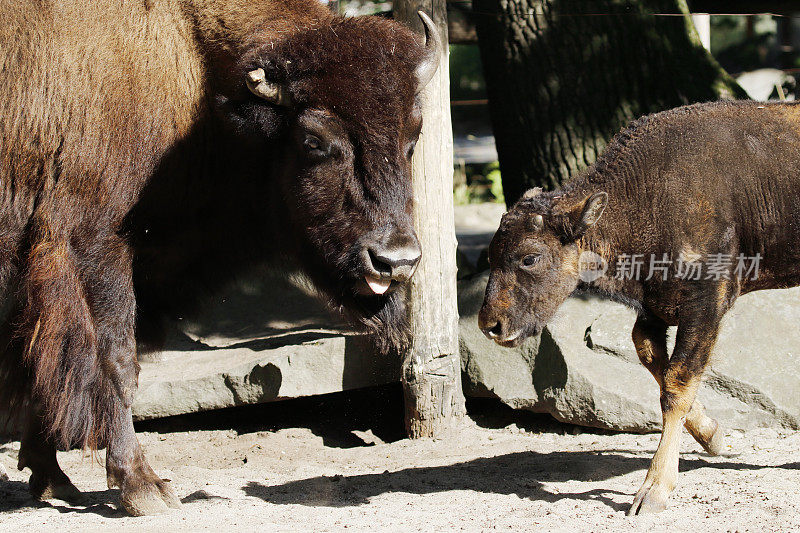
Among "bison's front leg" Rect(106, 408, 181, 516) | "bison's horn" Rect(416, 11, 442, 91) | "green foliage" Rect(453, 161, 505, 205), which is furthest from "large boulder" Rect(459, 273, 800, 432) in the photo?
"green foliage" Rect(453, 161, 505, 205)

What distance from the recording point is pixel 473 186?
12320mm

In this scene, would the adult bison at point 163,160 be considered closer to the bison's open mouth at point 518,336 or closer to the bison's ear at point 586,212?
the bison's open mouth at point 518,336

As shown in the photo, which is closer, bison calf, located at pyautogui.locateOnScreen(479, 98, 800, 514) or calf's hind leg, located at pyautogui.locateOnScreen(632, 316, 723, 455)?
bison calf, located at pyautogui.locateOnScreen(479, 98, 800, 514)

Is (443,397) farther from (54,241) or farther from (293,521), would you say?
(54,241)

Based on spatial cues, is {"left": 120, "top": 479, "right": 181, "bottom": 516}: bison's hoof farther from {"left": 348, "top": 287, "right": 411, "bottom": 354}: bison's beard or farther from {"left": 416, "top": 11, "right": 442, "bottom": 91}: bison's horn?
{"left": 416, "top": 11, "right": 442, "bottom": 91}: bison's horn

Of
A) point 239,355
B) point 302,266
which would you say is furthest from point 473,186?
point 302,266

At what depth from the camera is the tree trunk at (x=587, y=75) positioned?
628 centimetres

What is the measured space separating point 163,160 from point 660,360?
267 cm

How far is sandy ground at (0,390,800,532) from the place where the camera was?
386 centimetres

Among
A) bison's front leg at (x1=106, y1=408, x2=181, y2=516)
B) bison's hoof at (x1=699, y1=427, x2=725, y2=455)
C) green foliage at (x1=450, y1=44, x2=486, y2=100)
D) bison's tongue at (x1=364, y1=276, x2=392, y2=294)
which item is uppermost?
green foliage at (x1=450, y1=44, x2=486, y2=100)

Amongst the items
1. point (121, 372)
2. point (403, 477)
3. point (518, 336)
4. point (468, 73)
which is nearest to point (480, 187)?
point (468, 73)

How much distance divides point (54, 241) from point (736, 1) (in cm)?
521

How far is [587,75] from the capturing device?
20.6ft

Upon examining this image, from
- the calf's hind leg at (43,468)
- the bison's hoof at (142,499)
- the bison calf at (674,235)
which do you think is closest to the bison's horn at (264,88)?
the bison calf at (674,235)
